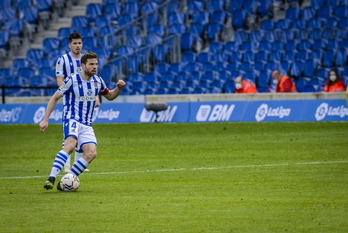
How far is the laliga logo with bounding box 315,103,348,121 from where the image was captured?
77.7 feet

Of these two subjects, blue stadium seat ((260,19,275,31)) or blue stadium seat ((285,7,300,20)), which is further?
blue stadium seat ((260,19,275,31))

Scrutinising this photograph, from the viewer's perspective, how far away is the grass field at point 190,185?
7.50m

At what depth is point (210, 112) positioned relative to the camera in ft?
85.1

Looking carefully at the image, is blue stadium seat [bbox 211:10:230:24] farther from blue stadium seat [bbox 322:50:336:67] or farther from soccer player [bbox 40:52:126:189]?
soccer player [bbox 40:52:126:189]

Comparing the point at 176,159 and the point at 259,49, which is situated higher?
the point at 176,159

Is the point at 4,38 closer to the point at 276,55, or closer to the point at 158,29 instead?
the point at 158,29

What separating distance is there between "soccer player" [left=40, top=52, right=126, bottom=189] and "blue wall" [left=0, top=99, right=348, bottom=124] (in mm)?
14472

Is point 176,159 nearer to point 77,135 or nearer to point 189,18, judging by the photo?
point 77,135

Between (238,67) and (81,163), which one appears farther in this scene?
(238,67)

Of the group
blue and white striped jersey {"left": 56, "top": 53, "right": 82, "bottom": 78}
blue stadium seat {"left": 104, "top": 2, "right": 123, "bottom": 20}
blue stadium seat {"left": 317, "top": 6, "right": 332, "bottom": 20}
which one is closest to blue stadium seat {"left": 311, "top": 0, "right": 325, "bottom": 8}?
blue stadium seat {"left": 317, "top": 6, "right": 332, "bottom": 20}

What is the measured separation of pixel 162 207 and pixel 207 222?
1.19m

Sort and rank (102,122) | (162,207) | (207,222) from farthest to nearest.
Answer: (102,122), (162,207), (207,222)

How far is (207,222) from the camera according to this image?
24.4 feet

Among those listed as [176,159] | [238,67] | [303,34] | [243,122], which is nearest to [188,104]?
[243,122]
